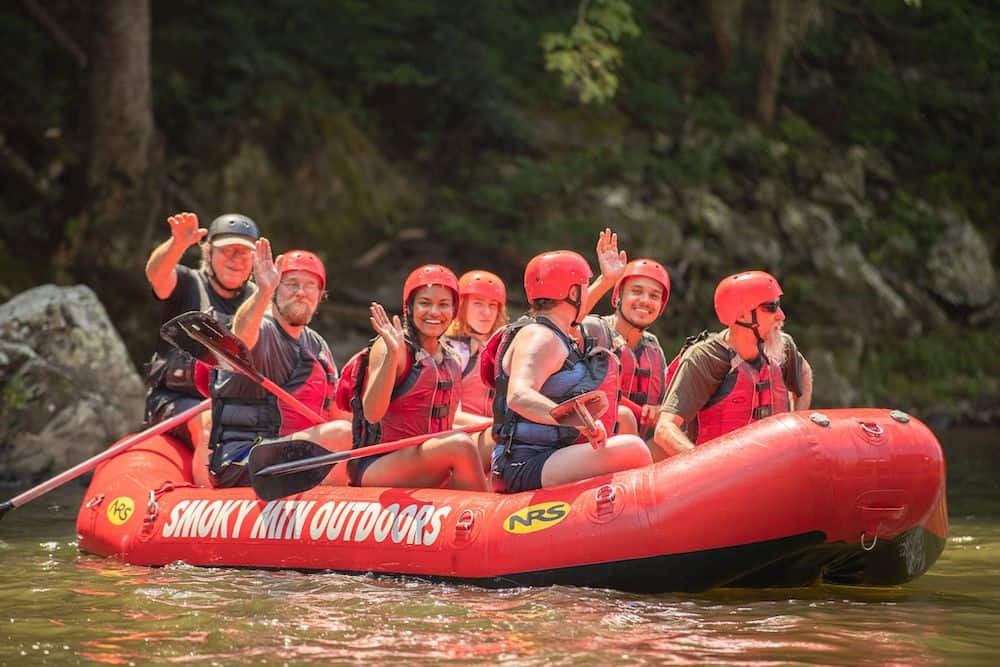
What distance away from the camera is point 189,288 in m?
6.80

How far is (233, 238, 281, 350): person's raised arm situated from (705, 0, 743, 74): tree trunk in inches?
550

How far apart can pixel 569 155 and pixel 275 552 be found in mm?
11740

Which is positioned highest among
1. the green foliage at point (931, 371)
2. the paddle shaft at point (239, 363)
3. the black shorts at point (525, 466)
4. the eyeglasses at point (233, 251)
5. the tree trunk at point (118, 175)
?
the tree trunk at point (118, 175)

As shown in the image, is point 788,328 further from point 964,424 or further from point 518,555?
point 518,555

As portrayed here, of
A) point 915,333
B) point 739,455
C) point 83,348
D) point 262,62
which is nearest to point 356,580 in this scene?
point 739,455

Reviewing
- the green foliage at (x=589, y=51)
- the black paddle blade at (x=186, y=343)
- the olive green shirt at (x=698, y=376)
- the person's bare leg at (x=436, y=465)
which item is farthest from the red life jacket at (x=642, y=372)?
the green foliage at (x=589, y=51)

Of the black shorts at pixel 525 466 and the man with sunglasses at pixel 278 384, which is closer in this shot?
the black shorts at pixel 525 466

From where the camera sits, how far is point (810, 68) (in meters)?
19.8

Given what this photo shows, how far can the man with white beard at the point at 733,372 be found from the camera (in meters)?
5.71

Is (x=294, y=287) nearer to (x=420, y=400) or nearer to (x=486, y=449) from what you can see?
(x=420, y=400)

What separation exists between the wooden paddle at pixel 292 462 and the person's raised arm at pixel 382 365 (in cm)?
18

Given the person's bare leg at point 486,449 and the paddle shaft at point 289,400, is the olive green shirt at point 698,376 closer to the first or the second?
the person's bare leg at point 486,449

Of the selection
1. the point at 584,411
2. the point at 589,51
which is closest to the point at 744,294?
the point at 584,411

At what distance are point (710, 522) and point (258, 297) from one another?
7.99 ft
